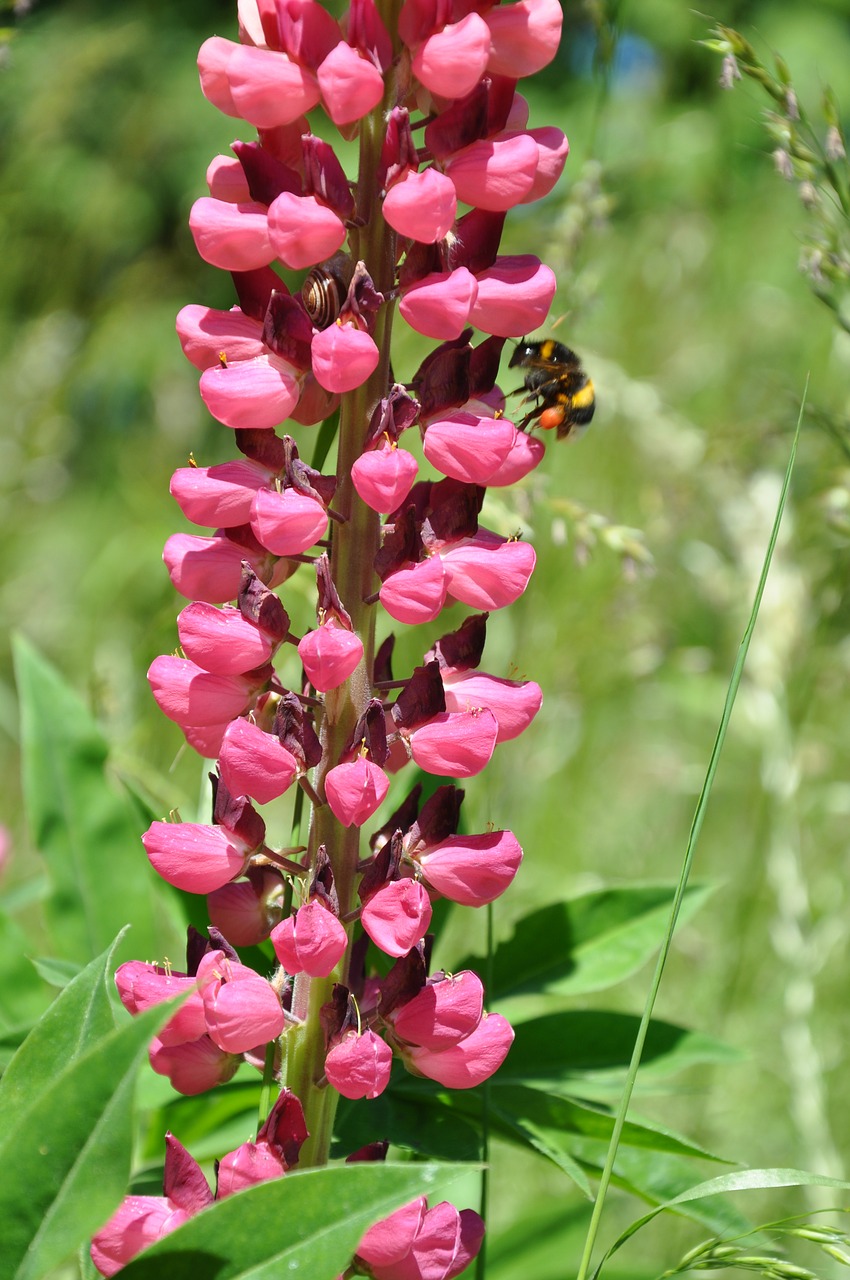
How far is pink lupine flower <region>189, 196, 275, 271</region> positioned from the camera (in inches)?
38.4

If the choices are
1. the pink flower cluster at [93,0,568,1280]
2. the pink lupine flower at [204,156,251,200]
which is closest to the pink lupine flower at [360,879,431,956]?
the pink flower cluster at [93,0,568,1280]

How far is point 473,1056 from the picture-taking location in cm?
97

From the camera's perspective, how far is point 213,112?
8.05 metres

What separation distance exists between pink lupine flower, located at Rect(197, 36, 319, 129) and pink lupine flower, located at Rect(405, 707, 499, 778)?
0.49m

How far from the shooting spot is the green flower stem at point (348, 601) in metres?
1.00

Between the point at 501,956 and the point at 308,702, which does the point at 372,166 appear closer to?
the point at 308,702

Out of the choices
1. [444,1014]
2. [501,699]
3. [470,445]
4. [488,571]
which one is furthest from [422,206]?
[444,1014]

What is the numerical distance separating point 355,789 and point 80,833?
0.65 m

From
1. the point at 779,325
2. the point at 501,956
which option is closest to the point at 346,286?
the point at 501,956

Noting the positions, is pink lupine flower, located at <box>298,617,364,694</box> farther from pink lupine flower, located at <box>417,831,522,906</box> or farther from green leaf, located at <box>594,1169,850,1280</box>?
green leaf, located at <box>594,1169,850,1280</box>

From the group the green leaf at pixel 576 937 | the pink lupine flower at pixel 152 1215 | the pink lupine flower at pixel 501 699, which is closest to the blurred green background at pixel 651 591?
the green leaf at pixel 576 937

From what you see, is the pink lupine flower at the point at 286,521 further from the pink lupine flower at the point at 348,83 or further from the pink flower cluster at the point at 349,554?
the pink lupine flower at the point at 348,83

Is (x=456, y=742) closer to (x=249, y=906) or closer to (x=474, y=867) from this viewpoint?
(x=474, y=867)

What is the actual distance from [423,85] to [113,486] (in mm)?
4987
